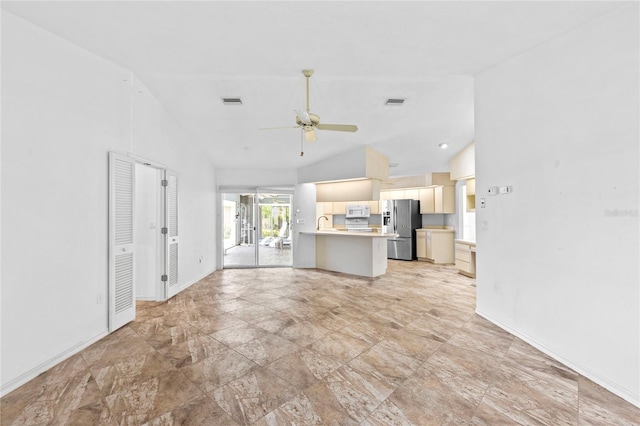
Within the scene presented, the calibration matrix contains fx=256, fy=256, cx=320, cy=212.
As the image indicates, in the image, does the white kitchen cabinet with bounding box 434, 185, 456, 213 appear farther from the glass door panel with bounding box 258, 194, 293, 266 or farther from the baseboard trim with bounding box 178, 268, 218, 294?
the baseboard trim with bounding box 178, 268, 218, 294

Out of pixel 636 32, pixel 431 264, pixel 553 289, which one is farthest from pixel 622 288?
pixel 431 264

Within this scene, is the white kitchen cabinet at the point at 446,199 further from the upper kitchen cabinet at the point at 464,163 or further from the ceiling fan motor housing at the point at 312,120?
the ceiling fan motor housing at the point at 312,120

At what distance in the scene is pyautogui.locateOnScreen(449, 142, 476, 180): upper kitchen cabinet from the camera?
607 centimetres

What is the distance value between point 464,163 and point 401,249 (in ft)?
10.3

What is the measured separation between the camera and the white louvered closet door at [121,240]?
9.93 ft

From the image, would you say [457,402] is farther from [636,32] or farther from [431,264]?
[431,264]

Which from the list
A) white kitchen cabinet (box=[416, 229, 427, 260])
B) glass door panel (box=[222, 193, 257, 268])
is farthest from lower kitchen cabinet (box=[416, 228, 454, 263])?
glass door panel (box=[222, 193, 257, 268])

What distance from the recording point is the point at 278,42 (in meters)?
2.61

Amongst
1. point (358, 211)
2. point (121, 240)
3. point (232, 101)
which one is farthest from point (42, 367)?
point (358, 211)

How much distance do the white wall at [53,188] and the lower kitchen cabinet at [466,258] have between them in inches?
257

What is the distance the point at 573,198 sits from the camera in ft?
7.75

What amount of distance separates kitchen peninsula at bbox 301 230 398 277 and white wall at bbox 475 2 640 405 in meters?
2.70

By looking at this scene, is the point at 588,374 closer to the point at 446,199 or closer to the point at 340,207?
the point at 340,207

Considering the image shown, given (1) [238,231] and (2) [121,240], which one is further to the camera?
(1) [238,231]
